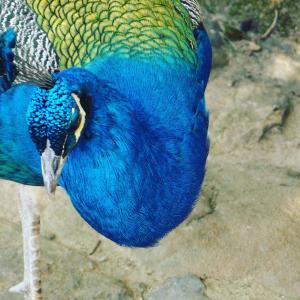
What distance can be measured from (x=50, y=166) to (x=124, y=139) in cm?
23

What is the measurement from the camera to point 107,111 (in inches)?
76.4

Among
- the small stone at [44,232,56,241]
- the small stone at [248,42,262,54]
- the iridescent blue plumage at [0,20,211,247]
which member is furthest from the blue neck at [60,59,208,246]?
the small stone at [248,42,262,54]

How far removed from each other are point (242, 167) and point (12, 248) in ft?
3.70

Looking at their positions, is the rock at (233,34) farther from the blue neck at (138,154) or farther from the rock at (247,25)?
the blue neck at (138,154)

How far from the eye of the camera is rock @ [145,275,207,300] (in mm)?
2781

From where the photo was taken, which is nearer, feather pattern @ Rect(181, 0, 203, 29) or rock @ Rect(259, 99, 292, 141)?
feather pattern @ Rect(181, 0, 203, 29)

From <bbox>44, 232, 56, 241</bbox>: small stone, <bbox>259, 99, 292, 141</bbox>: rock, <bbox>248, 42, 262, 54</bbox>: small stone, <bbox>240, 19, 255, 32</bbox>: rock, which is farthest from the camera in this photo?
<bbox>240, 19, 255, 32</bbox>: rock

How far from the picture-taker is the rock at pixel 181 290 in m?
2.78

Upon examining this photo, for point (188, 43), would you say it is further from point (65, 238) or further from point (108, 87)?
point (65, 238)

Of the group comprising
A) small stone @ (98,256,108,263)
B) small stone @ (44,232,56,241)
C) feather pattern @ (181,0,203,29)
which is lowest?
small stone @ (44,232,56,241)

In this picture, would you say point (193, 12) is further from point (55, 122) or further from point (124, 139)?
point (55, 122)

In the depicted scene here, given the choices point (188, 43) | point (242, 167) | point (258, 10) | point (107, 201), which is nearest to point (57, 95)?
point (107, 201)

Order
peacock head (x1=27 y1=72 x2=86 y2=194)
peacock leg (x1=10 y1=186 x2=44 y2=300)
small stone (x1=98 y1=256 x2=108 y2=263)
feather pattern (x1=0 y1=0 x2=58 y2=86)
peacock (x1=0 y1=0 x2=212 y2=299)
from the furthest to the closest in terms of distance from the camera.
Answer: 1. small stone (x1=98 y1=256 x2=108 y2=263)
2. peacock leg (x1=10 y1=186 x2=44 y2=300)
3. feather pattern (x1=0 y1=0 x2=58 y2=86)
4. peacock (x1=0 y1=0 x2=212 y2=299)
5. peacock head (x1=27 y1=72 x2=86 y2=194)

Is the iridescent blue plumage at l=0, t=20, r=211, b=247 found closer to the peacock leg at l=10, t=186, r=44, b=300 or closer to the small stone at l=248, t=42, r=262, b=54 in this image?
the peacock leg at l=10, t=186, r=44, b=300
